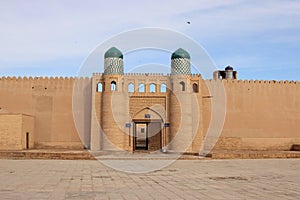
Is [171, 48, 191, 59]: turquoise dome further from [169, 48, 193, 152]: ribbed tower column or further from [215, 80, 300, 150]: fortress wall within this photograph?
[215, 80, 300, 150]: fortress wall

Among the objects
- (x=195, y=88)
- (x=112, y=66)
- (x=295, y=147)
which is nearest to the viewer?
(x=112, y=66)

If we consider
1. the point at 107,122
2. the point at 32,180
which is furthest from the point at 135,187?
the point at 107,122

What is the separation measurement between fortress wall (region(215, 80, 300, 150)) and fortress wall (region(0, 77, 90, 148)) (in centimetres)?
806

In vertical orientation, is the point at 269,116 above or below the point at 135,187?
above

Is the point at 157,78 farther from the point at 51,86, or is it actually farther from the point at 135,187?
the point at 135,187

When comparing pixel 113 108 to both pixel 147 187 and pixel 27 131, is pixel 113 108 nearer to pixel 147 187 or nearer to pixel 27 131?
pixel 27 131

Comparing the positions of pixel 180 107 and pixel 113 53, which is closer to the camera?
pixel 180 107

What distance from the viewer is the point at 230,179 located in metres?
8.80

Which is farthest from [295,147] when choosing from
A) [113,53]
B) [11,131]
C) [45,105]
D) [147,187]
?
[147,187]

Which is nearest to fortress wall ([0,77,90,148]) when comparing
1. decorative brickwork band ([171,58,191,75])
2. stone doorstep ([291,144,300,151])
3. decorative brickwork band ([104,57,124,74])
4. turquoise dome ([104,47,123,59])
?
decorative brickwork band ([104,57,124,74])

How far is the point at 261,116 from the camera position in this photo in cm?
2175

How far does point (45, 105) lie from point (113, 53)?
15.0 feet

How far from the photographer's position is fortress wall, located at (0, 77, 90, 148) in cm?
2092

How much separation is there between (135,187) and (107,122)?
12.7 metres
